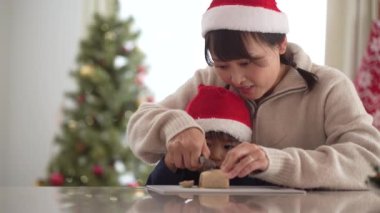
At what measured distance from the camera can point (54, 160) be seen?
4422 millimetres

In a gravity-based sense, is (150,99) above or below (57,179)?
above

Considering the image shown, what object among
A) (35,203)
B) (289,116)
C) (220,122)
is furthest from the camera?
(289,116)

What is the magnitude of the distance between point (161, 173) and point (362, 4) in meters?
2.72

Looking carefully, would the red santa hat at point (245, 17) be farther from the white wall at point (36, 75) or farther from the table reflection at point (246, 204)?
the white wall at point (36, 75)

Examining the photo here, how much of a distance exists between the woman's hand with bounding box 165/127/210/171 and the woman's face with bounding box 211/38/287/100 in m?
0.22

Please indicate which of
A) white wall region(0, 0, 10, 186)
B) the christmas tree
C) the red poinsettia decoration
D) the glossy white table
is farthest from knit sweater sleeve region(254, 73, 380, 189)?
white wall region(0, 0, 10, 186)

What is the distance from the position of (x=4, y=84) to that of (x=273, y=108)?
3.51 m

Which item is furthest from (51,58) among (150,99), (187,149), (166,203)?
(166,203)

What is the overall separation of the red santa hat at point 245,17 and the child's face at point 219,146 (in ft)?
0.91

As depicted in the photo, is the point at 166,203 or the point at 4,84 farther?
the point at 4,84

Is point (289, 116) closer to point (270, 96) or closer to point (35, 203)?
point (270, 96)

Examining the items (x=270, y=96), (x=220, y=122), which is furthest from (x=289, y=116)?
(x=220, y=122)

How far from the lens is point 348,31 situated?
401cm

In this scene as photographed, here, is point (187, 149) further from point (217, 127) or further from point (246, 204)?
point (246, 204)
